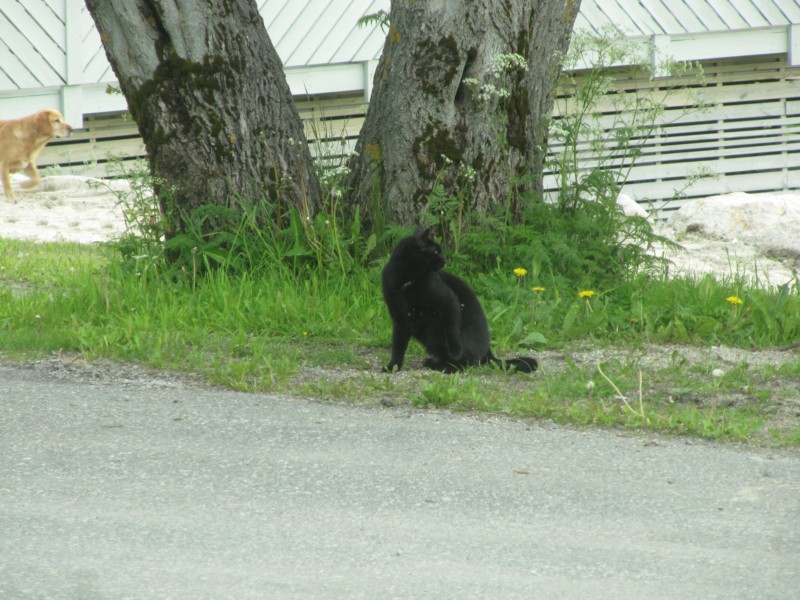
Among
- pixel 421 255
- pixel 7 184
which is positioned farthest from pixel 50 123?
pixel 421 255

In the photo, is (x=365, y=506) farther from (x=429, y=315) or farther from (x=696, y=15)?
(x=696, y=15)

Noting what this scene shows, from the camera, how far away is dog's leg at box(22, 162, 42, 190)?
11227 millimetres

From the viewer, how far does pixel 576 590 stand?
2.68 m

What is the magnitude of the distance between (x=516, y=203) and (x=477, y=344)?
5.57 ft

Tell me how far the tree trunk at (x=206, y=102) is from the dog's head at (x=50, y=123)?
4699 mm

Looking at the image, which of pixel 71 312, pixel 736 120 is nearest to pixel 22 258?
pixel 71 312

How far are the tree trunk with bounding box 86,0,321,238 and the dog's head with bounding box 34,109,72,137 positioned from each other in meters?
4.70

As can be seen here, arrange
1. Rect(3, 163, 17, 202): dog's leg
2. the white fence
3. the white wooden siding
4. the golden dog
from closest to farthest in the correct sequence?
the golden dog → Rect(3, 163, 17, 202): dog's leg → the white fence → the white wooden siding

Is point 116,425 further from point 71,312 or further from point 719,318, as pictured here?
point 719,318

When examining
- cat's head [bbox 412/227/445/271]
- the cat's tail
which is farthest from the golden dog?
the cat's tail

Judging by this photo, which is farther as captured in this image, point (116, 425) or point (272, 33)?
point (272, 33)

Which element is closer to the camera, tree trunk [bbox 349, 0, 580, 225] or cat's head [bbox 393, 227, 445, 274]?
cat's head [bbox 393, 227, 445, 274]

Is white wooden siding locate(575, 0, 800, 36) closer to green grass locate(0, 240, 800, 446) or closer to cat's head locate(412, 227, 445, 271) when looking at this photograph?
green grass locate(0, 240, 800, 446)

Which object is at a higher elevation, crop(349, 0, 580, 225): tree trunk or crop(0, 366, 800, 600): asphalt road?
crop(349, 0, 580, 225): tree trunk
